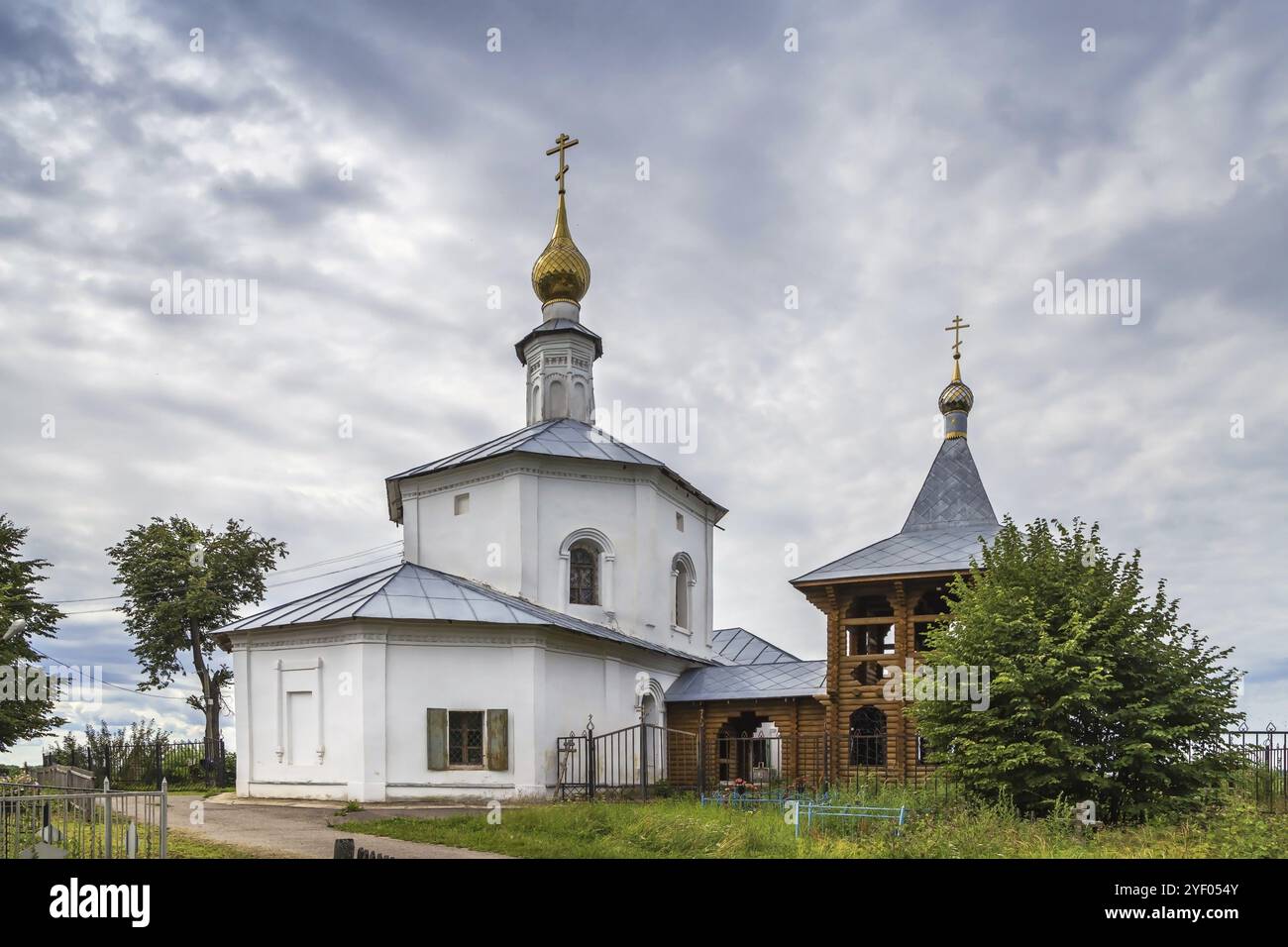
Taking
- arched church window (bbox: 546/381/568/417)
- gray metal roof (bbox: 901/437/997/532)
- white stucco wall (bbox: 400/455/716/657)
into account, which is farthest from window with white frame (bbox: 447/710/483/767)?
gray metal roof (bbox: 901/437/997/532)

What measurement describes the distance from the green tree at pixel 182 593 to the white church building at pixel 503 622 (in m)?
7.32

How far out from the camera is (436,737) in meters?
19.6

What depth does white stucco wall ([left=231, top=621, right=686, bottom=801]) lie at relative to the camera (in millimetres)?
19234

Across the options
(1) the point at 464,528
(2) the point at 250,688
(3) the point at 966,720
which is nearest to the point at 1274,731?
(3) the point at 966,720

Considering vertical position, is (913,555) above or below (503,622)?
above

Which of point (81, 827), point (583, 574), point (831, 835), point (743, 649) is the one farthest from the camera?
point (743, 649)

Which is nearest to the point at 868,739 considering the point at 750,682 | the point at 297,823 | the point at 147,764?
the point at 750,682

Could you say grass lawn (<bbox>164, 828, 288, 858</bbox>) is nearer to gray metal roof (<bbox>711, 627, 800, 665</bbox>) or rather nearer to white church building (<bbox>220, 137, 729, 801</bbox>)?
white church building (<bbox>220, 137, 729, 801</bbox>)

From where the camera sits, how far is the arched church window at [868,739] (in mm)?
21969

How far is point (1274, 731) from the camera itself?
16.4 metres

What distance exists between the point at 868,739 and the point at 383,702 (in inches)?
403

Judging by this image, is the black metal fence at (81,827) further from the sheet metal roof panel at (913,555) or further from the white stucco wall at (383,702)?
the sheet metal roof panel at (913,555)

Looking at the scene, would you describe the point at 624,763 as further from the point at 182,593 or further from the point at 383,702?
the point at 182,593

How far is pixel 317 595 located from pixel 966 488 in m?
15.3
